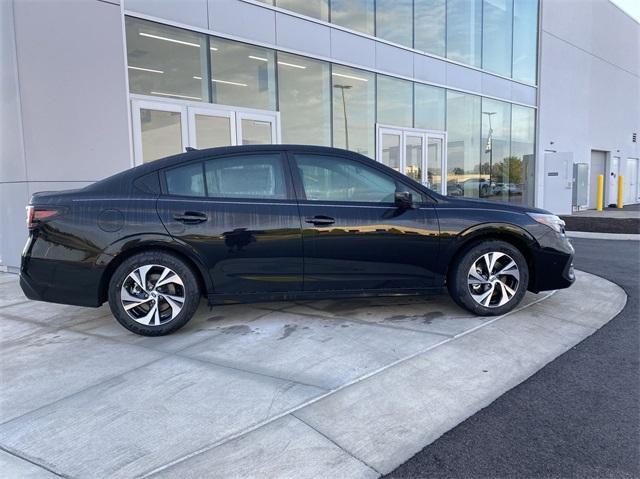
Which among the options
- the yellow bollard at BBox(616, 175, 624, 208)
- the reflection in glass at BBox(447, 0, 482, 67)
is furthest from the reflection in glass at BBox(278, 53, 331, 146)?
the yellow bollard at BBox(616, 175, 624, 208)

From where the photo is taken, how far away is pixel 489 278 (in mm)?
4598

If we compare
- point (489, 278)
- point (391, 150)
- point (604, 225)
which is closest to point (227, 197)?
point (489, 278)

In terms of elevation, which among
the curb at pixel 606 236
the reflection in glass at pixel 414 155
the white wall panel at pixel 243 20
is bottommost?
the curb at pixel 606 236

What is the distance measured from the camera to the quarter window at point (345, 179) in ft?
14.6

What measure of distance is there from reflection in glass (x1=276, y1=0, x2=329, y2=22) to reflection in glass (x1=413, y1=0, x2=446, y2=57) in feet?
11.3

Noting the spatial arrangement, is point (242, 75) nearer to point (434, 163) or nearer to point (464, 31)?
point (434, 163)

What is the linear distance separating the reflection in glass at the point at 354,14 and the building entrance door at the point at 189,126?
316 centimetres

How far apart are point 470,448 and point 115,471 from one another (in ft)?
5.99

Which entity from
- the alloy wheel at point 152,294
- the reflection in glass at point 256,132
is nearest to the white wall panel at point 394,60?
the reflection in glass at point 256,132

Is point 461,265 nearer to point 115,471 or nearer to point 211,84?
point 115,471

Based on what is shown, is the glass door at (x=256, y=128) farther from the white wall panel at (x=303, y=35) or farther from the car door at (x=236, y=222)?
the car door at (x=236, y=222)

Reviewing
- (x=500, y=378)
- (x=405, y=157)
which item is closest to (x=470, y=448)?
(x=500, y=378)

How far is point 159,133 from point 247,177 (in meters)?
4.68

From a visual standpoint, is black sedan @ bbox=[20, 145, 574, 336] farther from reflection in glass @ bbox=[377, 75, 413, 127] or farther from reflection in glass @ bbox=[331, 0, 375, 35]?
reflection in glass @ bbox=[377, 75, 413, 127]
